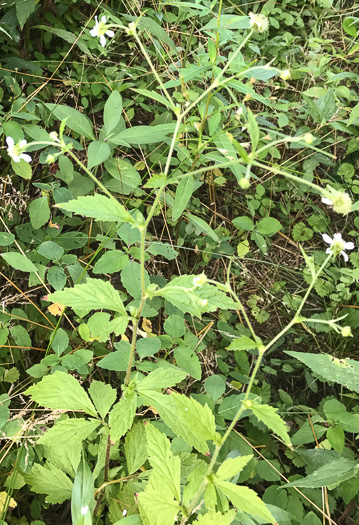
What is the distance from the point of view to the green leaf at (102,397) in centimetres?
104

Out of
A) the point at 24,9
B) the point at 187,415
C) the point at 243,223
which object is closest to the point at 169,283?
the point at 187,415

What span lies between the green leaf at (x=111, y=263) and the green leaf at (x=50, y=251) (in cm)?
21

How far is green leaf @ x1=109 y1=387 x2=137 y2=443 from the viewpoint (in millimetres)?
872

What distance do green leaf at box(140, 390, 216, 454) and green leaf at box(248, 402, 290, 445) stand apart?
107 millimetres

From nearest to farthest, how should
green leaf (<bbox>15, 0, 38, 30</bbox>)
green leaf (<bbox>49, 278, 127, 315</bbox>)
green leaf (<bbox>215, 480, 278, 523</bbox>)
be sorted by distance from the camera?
green leaf (<bbox>215, 480, 278, 523</bbox>), green leaf (<bbox>49, 278, 127, 315</bbox>), green leaf (<bbox>15, 0, 38, 30</bbox>)

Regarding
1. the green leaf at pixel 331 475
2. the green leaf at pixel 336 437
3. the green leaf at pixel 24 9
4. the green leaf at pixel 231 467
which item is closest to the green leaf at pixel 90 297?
the green leaf at pixel 231 467

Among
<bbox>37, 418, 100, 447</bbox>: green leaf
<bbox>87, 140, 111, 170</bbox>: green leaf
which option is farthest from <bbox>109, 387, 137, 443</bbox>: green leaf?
<bbox>87, 140, 111, 170</bbox>: green leaf

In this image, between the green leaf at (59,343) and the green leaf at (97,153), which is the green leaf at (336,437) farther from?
the green leaf at (97,153)

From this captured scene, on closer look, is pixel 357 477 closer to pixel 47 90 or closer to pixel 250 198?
pixel 250 198

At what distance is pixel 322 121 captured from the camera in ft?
6.26

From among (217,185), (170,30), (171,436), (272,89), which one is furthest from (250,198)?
(171,436)

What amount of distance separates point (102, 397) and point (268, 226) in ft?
3.91

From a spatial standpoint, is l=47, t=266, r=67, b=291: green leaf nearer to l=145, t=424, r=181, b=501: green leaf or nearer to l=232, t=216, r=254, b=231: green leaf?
l=145, t=424, r=181, b=501: green leaf

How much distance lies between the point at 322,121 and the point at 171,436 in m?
1.54
